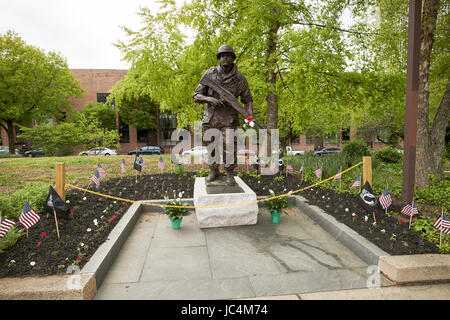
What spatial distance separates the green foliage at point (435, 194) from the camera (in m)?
6.47

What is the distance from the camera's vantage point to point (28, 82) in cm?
2541

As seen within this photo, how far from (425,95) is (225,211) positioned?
20.9ft

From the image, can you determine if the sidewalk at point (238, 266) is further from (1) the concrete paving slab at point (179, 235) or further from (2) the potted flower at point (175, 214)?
(2) the potted flower at point (175, 214)

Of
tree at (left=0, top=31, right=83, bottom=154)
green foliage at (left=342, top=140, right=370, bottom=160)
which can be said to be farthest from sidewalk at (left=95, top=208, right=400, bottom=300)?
tree at (left=0, top=31, right=83, bottom=154)

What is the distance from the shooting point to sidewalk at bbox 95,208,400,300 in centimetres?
328

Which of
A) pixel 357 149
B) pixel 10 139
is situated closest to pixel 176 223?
pixel 357 149

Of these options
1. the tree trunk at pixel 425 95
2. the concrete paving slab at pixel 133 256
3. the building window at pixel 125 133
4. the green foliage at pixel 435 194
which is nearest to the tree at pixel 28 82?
the building window at pixel 125 133

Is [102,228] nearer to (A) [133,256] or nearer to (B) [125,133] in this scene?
(A) [133,256]

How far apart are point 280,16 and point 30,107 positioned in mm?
28507

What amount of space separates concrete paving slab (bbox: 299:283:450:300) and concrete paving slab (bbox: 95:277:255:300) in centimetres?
80

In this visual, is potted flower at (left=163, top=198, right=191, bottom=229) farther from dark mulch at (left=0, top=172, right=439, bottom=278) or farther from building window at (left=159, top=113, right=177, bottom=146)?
building window at (left=159, top=113, right=177, bottom=146)

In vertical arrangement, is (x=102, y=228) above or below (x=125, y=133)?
below

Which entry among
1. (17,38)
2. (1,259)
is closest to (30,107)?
(17,38)

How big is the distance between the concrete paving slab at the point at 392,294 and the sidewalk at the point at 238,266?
1 centimetres
